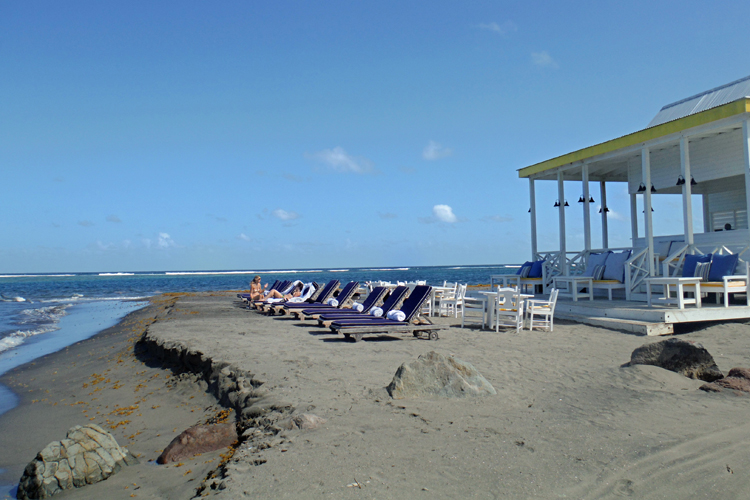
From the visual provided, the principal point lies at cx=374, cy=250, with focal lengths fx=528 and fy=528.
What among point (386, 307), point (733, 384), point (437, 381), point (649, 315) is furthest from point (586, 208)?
point (437, 381)

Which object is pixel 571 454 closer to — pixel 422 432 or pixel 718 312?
pixel 422 432

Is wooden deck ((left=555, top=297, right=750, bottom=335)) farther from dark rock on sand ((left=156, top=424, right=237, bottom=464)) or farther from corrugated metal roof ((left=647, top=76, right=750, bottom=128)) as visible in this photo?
dark rock on sand ((left=156, top=424, right=237, bottom=464))

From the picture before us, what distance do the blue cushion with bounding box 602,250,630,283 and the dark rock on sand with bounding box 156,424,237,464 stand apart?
1019 centimetres

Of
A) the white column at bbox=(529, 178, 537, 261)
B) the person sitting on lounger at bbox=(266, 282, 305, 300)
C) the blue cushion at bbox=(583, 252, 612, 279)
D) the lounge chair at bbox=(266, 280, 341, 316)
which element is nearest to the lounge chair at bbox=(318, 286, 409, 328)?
the lounge chair at bbox=(266, 280, 341, 316)

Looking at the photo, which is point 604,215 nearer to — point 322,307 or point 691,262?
point 691,262

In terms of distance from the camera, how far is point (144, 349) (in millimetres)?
9719

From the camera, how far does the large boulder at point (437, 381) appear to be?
4.85 m

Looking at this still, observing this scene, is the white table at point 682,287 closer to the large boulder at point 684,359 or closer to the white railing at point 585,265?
the white railing at point 585,265

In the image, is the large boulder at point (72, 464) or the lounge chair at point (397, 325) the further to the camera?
the lounge chair at point (397, 325)

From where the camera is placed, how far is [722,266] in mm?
9367

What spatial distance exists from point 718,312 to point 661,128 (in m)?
4.09

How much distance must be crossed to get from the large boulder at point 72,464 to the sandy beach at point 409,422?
4.5 inches

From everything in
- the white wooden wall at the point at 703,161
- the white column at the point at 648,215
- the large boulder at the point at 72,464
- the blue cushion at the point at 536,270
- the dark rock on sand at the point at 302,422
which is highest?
the white wooden wall at the point at 703,161

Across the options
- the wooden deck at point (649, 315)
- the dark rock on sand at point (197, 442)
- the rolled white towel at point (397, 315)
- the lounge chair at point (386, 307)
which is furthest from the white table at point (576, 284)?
the dark rock on sand at point (197, 442)
